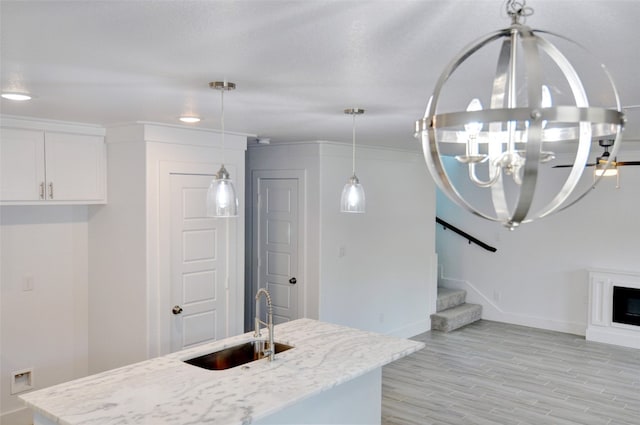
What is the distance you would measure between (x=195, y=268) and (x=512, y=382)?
3.31m

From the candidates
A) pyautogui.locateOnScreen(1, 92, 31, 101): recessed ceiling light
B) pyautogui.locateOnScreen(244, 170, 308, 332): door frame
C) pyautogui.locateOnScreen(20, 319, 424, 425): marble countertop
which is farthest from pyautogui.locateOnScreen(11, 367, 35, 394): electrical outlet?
pyautogui.locateOnScreen(244, 170, 308, 332): door frame

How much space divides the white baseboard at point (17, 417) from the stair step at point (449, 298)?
5.13m

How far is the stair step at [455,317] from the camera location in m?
7.15

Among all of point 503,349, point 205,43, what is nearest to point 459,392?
point 503,349

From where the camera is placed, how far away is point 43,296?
4.37 meters

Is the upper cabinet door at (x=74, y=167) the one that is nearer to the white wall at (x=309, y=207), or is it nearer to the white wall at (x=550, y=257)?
the white wall at (x=309, y=207)

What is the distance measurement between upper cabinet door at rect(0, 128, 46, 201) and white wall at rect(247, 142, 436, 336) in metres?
2.56

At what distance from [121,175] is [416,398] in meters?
3.27

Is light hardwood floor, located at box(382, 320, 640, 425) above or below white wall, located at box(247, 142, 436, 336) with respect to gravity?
below

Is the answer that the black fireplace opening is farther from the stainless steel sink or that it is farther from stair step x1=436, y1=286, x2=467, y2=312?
the stainless steel sink

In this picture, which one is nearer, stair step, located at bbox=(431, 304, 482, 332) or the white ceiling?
the white ceiling

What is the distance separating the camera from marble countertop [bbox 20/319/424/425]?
2344mm

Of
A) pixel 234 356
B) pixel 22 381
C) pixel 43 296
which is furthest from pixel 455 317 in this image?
pixel 22 381

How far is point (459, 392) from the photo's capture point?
4996mm
